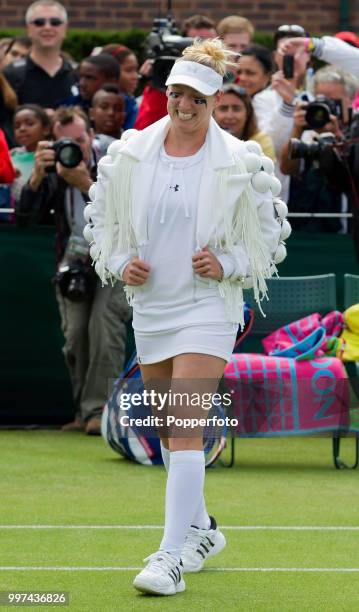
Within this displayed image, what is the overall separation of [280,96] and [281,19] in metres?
5.35

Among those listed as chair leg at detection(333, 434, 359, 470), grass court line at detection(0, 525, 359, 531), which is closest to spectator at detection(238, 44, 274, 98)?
chair leg at detection(333, 434, 359, 470)

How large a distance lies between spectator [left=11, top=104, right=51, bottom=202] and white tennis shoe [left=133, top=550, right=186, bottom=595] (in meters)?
5.79

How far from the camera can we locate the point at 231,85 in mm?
11148

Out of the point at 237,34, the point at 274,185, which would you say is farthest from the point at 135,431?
the point at 237,34

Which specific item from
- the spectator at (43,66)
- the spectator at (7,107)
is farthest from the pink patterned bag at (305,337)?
the spectator at (43,66)

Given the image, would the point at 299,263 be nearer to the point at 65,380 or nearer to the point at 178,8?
the point at 65,380

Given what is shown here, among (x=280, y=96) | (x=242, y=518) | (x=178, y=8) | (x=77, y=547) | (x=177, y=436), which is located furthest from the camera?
(x=178, y=8)

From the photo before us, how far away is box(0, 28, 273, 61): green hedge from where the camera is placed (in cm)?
1625

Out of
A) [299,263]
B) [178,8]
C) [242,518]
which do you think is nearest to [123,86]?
[299,263]

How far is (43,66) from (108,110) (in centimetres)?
140

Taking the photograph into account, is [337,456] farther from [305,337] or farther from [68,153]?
[68,153]

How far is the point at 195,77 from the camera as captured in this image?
618 centimetres

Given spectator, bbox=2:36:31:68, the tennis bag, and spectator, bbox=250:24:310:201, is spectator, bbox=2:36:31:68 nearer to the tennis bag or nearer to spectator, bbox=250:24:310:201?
spectator, bbox=250:24:310:201

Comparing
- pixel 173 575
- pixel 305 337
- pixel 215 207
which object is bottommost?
pixel 305 337
